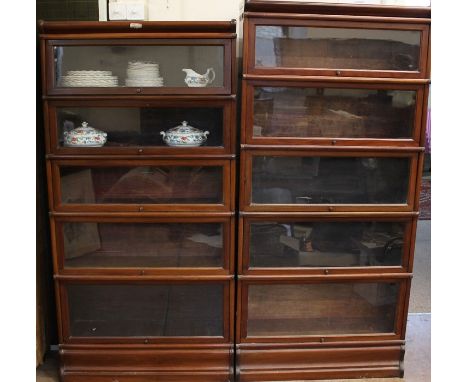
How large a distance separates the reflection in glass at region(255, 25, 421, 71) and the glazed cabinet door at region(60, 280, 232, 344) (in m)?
0.92

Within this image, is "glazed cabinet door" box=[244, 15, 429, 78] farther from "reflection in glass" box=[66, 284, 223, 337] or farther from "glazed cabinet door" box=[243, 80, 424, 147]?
"reflection in glass" box=[66, 284, 223, 337]

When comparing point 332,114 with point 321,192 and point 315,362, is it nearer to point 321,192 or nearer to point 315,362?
point 321,192

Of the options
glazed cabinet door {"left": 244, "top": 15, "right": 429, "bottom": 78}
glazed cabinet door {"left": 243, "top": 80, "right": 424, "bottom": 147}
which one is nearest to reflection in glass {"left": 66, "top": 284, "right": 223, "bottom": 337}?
glazed cabinet door {"left": 243, "top": 80, "right": 424, "bottom": 147}

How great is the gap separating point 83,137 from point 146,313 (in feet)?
2.43

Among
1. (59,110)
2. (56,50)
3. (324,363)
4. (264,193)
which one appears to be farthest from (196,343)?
(56,50)

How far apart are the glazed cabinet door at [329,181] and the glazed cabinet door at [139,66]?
1.15 feet

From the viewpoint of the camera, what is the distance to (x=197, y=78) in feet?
5.39

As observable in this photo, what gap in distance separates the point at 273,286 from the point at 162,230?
50cm

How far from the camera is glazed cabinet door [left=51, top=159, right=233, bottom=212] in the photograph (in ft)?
5.50

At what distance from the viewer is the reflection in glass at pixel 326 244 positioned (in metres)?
1.77

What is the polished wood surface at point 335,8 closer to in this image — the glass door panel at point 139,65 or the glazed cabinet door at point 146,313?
the glass door panel at point 139,65

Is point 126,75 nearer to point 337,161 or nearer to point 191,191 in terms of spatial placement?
point 191,191

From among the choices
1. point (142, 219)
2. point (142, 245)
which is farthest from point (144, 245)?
point (142, 219)

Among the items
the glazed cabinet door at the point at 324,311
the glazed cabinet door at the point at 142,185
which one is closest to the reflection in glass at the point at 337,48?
the glazed cabinet door at the point at 142,185
